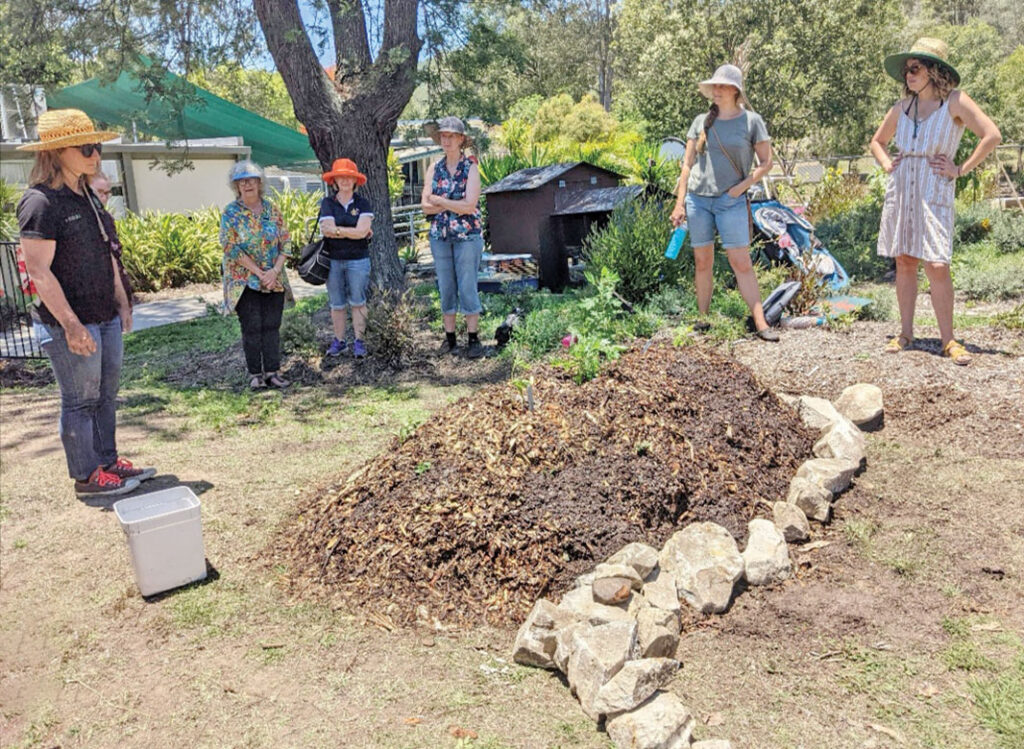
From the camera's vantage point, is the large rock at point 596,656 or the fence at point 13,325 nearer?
the large rock at point 596,656

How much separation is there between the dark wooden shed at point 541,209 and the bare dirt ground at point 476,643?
5.37m

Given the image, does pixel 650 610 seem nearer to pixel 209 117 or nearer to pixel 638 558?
pixel 638 558

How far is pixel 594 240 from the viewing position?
324 inches

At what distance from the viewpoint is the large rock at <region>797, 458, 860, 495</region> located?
12.3ft

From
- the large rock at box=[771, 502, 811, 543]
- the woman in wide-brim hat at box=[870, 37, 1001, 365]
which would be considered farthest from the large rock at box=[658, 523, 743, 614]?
the woman in wide-brim hat at box=[870, 37, 1001, 365]

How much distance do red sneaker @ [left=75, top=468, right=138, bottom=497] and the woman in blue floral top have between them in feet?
6.56

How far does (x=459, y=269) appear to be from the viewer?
662 cm

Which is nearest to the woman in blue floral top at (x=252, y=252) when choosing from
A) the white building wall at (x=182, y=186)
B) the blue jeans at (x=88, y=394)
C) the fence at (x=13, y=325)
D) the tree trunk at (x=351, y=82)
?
the blue jeans at (x=88, y=394)

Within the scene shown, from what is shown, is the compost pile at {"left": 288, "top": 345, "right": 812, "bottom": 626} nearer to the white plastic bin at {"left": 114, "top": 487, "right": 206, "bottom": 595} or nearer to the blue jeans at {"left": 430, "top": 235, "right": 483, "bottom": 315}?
the white plastic bin at {"left": 114, "top": 487, "right": 206, "bottom": 595}

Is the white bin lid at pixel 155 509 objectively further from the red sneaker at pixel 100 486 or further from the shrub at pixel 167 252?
the shrub at pixel 167 252

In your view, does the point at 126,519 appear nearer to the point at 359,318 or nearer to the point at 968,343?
the point at 359,318

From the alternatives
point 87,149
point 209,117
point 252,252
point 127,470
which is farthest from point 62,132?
point 209,117

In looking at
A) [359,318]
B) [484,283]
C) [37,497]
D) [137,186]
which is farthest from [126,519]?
[137,186]

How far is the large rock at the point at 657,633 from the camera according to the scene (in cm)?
269
